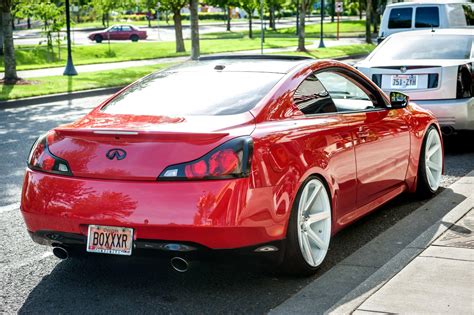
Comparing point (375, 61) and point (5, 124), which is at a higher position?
point (375, 61)

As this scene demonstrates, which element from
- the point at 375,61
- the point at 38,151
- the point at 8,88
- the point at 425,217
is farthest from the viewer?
the point at 8,88

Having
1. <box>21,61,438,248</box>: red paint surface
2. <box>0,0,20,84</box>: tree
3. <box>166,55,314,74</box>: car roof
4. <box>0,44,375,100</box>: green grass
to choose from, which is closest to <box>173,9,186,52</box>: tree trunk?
<box>0,44,375,100</box>: green grass

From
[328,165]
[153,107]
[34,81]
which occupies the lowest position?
[34,81]

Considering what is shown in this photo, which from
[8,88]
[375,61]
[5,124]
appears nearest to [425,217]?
[375,61]

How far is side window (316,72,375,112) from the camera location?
258 inches

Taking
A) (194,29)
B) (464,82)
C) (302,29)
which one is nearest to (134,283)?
(464,82)

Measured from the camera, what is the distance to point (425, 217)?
6902 mm

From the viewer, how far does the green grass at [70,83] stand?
19.6 metres

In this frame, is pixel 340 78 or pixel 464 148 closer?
pixel 340 78

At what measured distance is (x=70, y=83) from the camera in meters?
22.6

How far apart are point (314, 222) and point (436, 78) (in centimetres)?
553

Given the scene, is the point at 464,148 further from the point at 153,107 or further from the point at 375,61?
the point at 153,107

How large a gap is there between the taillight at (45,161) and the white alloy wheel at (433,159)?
370 cm

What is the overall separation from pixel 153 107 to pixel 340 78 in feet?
5.26
